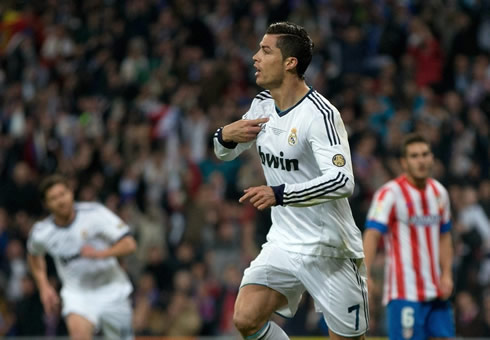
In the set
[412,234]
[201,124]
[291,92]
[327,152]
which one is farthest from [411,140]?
[201,124]

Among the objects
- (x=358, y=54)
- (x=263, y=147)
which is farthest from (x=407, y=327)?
(x=358, y=54)

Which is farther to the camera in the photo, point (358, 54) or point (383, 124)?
point (358, 54)

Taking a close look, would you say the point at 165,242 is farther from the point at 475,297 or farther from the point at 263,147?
the point at 263,147

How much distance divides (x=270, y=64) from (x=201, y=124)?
26.5ft

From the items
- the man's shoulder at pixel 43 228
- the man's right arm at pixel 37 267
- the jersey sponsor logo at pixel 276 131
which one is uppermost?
the jersey sponsor logo at pixel 276 131

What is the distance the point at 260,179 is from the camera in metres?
12.4

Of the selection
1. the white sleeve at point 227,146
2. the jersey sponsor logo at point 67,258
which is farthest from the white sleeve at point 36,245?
the white sleeve at point 227,146

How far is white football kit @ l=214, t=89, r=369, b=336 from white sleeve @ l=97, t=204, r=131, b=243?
2.70 m

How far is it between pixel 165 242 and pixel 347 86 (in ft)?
10.9

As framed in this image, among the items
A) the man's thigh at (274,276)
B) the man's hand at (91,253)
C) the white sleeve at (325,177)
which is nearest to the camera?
the white sleeve at (325,177)

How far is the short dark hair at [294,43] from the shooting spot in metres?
5.80

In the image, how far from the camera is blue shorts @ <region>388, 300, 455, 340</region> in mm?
7694

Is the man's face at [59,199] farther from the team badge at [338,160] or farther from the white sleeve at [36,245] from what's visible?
the team badge at [338,160]

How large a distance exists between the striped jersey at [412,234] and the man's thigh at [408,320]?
65 millimetres
